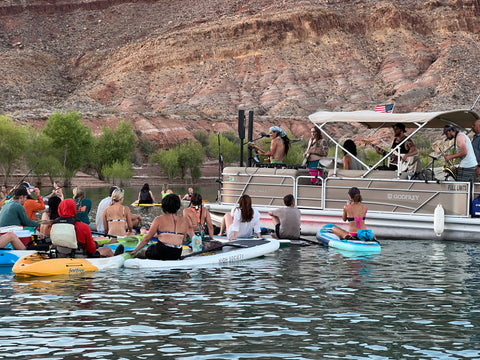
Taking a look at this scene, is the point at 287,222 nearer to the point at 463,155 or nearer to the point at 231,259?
the point at 231,259

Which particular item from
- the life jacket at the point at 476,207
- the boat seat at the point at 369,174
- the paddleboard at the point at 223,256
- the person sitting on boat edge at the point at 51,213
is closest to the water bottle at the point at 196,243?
the paddleboard at the point at 223,256

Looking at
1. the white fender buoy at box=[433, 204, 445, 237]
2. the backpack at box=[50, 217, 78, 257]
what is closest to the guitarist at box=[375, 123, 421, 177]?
the white fender buoy at box=[433, 204, 445, 237]

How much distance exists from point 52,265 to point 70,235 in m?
0.66

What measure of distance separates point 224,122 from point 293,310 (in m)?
103

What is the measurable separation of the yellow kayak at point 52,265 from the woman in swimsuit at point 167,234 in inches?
37.1

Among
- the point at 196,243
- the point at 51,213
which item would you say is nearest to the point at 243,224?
the point at 196,243

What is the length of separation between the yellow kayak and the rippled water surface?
192 millimetres

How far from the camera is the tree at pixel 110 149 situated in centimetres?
8938

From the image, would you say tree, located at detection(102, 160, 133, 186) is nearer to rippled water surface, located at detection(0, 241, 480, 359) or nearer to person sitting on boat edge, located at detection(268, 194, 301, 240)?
person sitting on boat edge, located at detection(268, 194, 301, 240)

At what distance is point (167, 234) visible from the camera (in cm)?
1477

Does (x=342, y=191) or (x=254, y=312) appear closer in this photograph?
(x=254, y=312)

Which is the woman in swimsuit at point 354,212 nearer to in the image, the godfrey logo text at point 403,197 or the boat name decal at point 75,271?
the godfrey logo text at point 403,197

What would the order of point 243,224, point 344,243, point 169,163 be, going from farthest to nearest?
point 169,163 → point 344,243 → point 243,224

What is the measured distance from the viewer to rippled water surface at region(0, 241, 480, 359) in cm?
921
